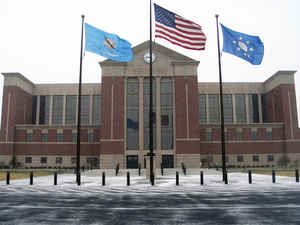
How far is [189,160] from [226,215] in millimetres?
42025

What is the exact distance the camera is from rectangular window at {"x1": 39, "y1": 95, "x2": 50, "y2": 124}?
64.6 m

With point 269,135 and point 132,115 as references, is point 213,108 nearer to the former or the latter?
point 269,135

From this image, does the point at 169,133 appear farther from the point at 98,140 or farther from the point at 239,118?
the point at 239,118

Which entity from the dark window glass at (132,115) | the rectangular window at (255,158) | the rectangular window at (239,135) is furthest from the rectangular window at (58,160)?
the rectangular window at (255,158)

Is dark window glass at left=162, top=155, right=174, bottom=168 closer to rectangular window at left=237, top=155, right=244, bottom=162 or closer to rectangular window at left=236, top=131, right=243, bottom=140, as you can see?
rectangular window at left=237, top=155, right=244, bottom=162

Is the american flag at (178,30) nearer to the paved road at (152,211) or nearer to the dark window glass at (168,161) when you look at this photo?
the paved road at (152,211)

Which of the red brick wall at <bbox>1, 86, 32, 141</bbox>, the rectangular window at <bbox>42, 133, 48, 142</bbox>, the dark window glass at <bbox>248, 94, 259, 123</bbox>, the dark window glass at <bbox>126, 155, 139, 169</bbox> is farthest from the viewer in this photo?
the dark window glass at <bbox>248, 94, 259, 123</bbox>

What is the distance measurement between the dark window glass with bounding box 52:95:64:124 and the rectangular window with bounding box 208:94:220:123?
118ft

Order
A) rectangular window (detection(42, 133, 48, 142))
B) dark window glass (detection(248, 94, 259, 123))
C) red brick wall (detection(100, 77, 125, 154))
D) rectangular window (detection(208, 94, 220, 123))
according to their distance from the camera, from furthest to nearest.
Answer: dark window glass (detection(248, 94, 259, 123)) < rectangular window (detection(208, 94, 220, 123)) < rectangular window (detection(42, 133, 48, 142)) < red brick wall (detection(100, 77, 125, 154))

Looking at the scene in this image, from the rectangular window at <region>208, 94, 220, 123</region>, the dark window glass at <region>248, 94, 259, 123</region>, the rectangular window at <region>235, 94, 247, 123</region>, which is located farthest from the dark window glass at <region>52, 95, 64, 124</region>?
the dark window glass at <region>248, 94, 259, 123</region>

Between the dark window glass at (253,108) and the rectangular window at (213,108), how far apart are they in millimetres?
8181

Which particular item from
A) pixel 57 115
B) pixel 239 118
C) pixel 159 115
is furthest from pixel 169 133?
pixel 57 115

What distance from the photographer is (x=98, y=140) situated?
5675 cm

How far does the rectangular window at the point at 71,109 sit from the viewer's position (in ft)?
211
